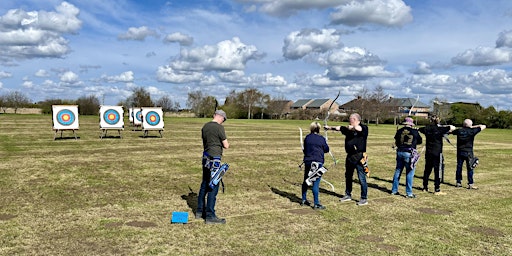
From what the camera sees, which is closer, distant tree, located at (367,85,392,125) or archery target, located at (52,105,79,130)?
archery target, located at (52,105,79,130)

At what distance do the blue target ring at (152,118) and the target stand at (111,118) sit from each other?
185cm

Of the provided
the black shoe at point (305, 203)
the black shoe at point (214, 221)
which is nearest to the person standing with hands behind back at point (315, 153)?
the black shoe at point (305, 203)

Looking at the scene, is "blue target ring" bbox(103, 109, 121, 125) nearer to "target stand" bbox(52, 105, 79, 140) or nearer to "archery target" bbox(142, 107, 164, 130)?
"archery target" bbox(142, 107, 164, 130)

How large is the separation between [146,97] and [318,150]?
85.1m

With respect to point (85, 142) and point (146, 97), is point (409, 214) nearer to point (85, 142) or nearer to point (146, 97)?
point (85, 142)

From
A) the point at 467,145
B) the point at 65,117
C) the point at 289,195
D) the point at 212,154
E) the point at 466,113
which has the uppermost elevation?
the point at 466,113

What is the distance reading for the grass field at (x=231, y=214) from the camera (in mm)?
6531

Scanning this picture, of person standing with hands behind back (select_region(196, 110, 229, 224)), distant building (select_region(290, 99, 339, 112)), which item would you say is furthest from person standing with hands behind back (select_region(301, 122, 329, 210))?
distant building (select_region(290, 99, 339, 112))

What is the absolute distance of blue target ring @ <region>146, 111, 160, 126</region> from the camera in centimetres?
2777

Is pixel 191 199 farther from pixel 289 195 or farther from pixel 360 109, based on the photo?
pixel 360 109

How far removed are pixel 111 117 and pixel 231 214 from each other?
65.9 ft

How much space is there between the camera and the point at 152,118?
2791cm

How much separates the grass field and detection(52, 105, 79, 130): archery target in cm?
912

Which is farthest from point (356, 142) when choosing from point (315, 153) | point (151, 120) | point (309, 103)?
point (309, 103)
